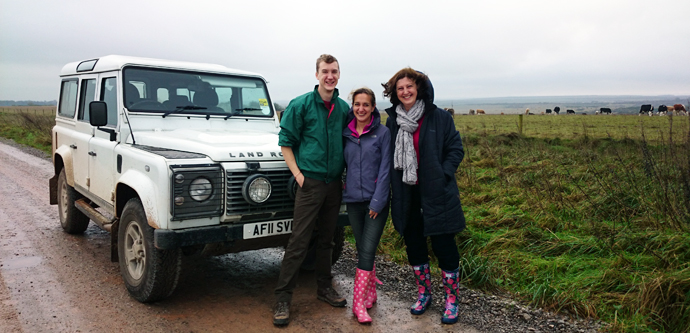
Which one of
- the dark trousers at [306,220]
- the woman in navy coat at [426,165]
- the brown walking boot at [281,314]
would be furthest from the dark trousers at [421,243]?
the brown walking boot at [281,314]

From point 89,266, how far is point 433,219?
356 centimetres

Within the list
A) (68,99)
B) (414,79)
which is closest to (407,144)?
(414,79)

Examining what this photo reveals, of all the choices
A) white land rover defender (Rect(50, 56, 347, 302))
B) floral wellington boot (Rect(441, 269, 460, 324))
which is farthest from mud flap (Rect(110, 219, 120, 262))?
floral wellington boot (Rect(441, 269, 460, 324))

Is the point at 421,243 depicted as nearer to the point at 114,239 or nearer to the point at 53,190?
the point at 114,239

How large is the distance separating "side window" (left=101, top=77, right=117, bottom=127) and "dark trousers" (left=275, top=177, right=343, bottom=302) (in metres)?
2.37

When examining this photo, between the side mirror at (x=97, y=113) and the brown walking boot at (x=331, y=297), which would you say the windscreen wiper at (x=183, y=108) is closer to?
the side mirror at (x=97, y=113)

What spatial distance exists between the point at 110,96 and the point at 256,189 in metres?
2.38

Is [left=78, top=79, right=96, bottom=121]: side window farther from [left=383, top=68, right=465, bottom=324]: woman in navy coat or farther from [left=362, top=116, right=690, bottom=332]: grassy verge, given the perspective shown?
[left=362, top=116, right=690, bottom=332]: grassy verge

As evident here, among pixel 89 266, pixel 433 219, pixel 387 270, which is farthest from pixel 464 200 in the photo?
pixel 89 266

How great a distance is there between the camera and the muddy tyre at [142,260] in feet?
12.0

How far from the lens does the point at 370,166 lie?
11.7ft

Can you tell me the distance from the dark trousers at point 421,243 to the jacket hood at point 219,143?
1165 mm

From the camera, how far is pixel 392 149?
3.66m

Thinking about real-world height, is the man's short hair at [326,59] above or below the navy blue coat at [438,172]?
above
